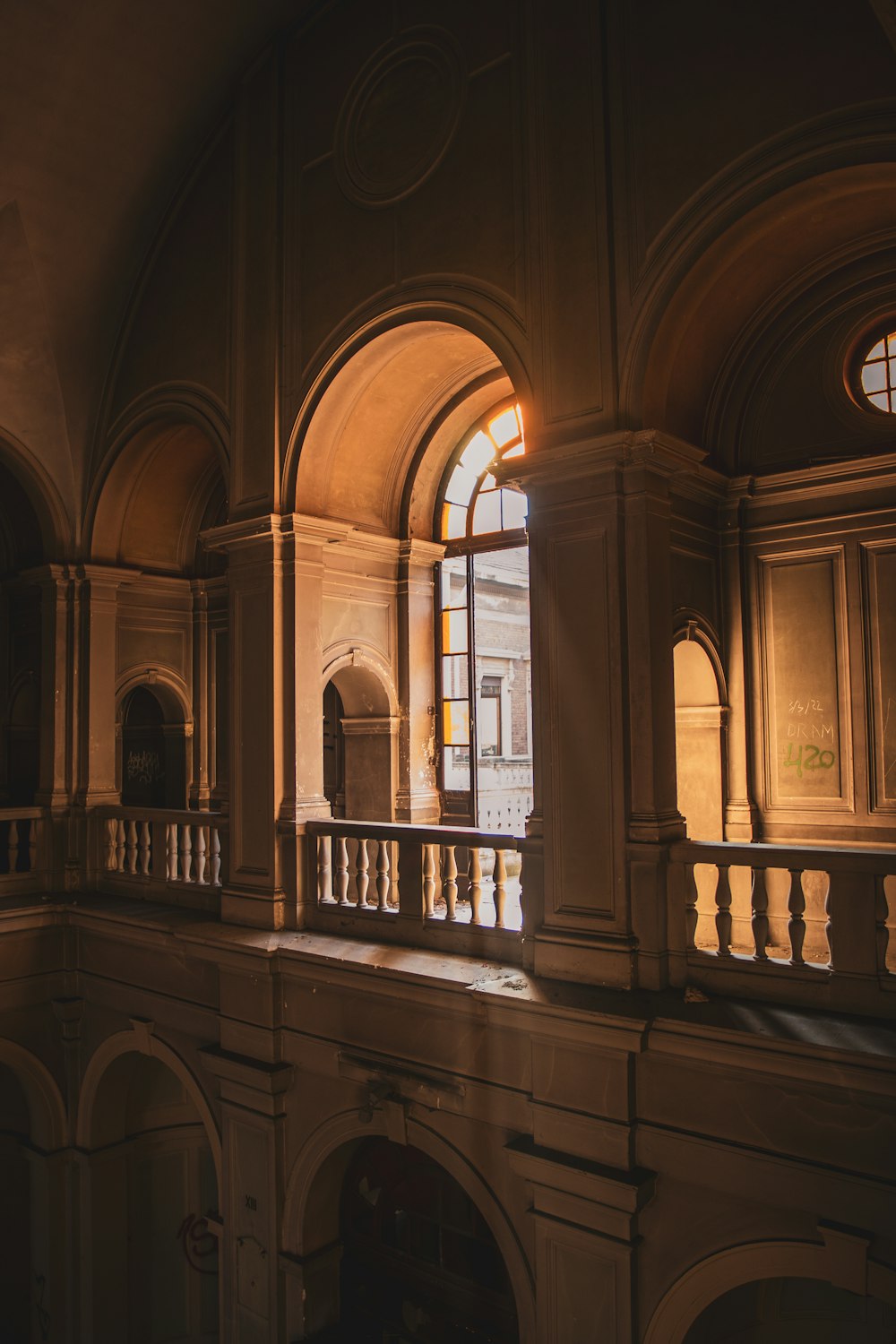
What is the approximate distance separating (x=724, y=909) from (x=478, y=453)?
5.49 m

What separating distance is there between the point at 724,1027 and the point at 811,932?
8.07 feet

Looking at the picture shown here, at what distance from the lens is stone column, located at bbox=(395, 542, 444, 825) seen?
9.28 m

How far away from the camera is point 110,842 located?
950 centimetres

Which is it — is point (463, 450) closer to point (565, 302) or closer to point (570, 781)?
point (565, 302)

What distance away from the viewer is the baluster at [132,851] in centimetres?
916

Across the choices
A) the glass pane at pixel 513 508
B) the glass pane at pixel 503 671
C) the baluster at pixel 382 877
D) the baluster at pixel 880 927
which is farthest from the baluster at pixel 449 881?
the glass pane at pixel 503 671

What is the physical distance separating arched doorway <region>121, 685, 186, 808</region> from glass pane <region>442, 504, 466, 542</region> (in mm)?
3909

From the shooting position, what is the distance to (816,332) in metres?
6.80

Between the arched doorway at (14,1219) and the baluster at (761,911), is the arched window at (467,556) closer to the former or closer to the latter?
the baluster at (761,911)

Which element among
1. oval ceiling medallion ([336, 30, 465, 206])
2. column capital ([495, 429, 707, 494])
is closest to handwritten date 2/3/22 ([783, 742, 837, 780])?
column capital ([495, 429, 707, 494])

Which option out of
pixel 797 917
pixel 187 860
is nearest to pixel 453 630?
pixel 187 860

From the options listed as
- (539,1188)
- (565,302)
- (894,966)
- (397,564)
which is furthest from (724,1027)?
(397,564)

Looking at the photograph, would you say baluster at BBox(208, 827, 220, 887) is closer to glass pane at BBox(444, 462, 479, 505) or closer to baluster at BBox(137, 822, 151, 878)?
baluster at BBox(137, 822, 151, 878)

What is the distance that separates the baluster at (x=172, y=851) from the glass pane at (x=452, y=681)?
2.80 meters
